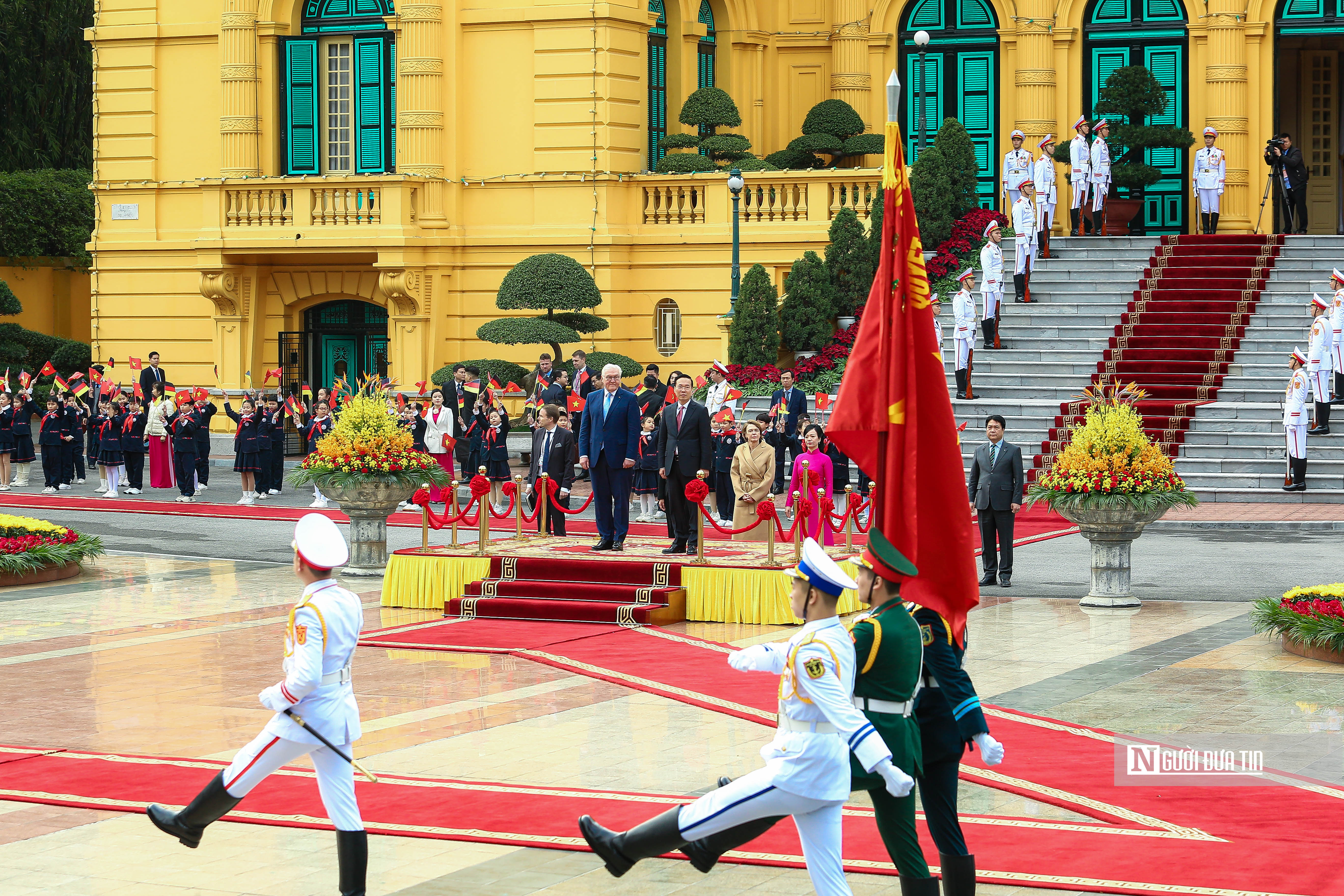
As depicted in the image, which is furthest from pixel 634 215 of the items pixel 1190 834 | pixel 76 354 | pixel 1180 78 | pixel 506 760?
pixel 1190 834

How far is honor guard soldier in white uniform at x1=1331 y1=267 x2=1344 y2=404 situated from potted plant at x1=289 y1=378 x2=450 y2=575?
13309 mm

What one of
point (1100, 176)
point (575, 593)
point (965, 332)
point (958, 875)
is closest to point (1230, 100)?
point (1100, 176)

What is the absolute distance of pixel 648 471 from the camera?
2312 centimetres

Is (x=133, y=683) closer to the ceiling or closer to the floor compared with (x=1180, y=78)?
closer to the floor

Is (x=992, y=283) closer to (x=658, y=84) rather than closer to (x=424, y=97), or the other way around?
(x=658, y=84)

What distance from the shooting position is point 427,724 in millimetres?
11461

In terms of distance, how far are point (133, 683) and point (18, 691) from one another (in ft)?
2.52

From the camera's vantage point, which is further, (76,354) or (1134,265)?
(76,354)

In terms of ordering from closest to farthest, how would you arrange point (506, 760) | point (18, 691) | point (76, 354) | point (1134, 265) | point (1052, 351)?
1. point (506, 760)
2. point (18, 691)
3. point (1052, 351)
4. point (1134, 265)
5. point (76, 354)

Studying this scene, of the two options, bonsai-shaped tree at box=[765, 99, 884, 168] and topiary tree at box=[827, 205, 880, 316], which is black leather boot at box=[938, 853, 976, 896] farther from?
bonsai-shaped tree at box=[765, 99, 884, 168]

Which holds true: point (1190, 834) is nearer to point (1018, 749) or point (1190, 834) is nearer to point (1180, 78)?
point (1018, 749)

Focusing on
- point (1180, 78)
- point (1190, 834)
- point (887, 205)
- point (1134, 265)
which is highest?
point (1180, 78)

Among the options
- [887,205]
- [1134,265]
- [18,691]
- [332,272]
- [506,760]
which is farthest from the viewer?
[332,272]

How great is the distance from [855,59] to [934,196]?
5261 millimetres
